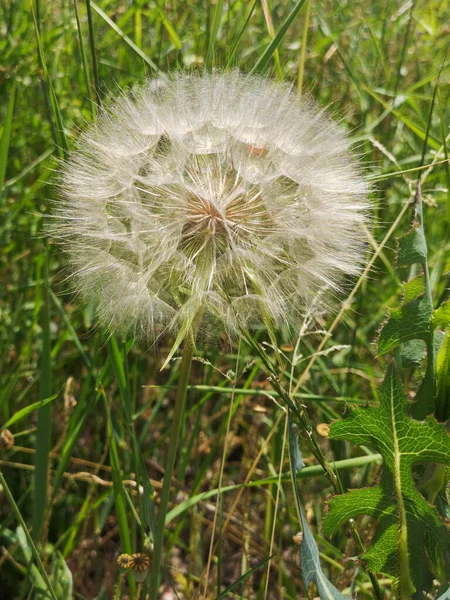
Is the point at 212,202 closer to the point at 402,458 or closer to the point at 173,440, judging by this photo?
the point at 173,440

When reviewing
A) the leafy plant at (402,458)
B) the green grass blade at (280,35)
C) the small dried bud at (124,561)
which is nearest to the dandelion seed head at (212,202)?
the green grass blade at (280,35)

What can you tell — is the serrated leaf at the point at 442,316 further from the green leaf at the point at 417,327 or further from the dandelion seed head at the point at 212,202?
the dandelion seed head at the point at 212,202

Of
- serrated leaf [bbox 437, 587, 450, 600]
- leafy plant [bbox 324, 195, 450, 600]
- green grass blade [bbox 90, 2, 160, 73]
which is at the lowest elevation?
serrated leaf [bbox 437, 587, 450, 600]

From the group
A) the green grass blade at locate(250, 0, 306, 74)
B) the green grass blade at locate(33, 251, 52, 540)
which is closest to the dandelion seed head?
the green grass blade at locate(250, 0, 306, 74)

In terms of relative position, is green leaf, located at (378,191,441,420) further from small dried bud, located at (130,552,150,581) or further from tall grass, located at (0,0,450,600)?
small dried bud, located at (130,552,150,581)

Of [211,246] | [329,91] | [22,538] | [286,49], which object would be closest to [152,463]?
[22,538]

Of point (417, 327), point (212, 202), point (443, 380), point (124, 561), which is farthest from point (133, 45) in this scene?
point (124, 561)
